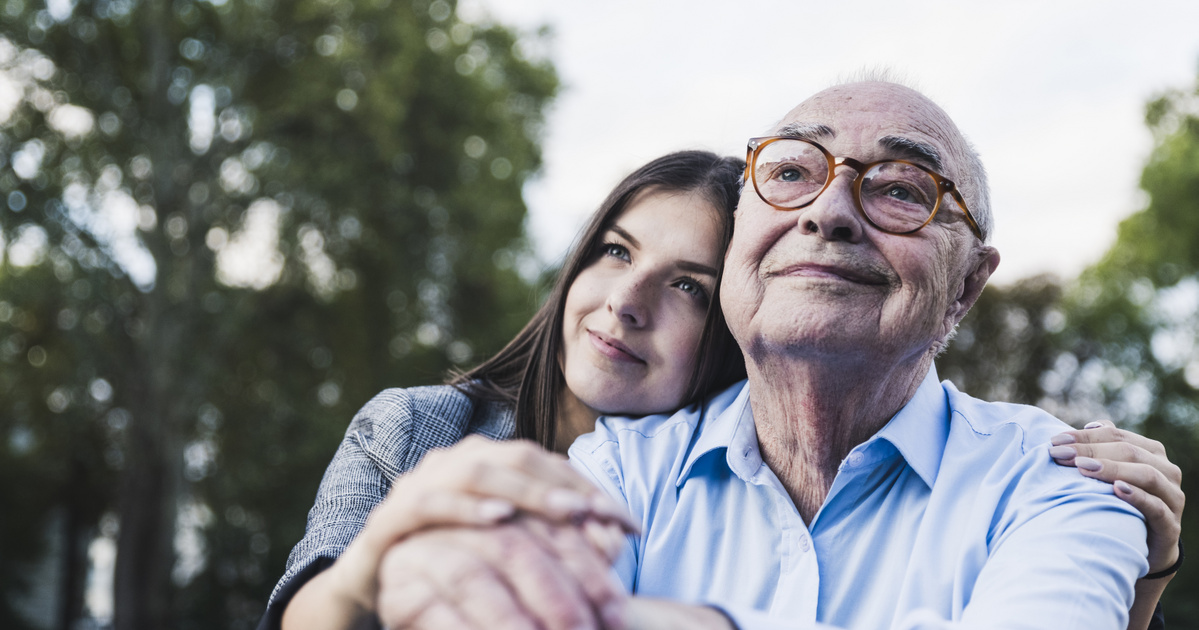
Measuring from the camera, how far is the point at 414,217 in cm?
1547

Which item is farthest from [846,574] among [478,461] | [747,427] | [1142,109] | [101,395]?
[1142,109]

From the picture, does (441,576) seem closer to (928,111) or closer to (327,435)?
(928,111)

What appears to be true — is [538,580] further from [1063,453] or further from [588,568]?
[1063,453]

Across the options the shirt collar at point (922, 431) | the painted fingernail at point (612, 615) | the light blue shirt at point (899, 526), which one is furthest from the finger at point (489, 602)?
the shirt collar at point (922, 431)

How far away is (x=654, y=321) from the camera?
8.92 feet

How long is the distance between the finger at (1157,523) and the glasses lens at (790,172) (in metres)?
0.91

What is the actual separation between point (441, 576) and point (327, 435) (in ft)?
45.3

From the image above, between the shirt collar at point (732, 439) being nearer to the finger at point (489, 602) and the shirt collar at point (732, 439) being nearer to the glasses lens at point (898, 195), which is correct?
the glasses lens at point (898, 195)

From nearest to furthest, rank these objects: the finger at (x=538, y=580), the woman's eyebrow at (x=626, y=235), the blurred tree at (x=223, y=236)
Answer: the finger at (x=538, y=580) < the woman's eyebrow at (x=626, y=235) < the blurred tree at (x=223, y=236)

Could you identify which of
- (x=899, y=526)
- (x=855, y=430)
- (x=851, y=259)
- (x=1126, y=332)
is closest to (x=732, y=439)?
(x=855, y=430)

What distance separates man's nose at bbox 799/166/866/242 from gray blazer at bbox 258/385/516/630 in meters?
1.30

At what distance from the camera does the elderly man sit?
1914 mm

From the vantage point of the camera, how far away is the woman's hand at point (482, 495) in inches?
49.6

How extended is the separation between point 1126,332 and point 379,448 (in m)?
19.1
